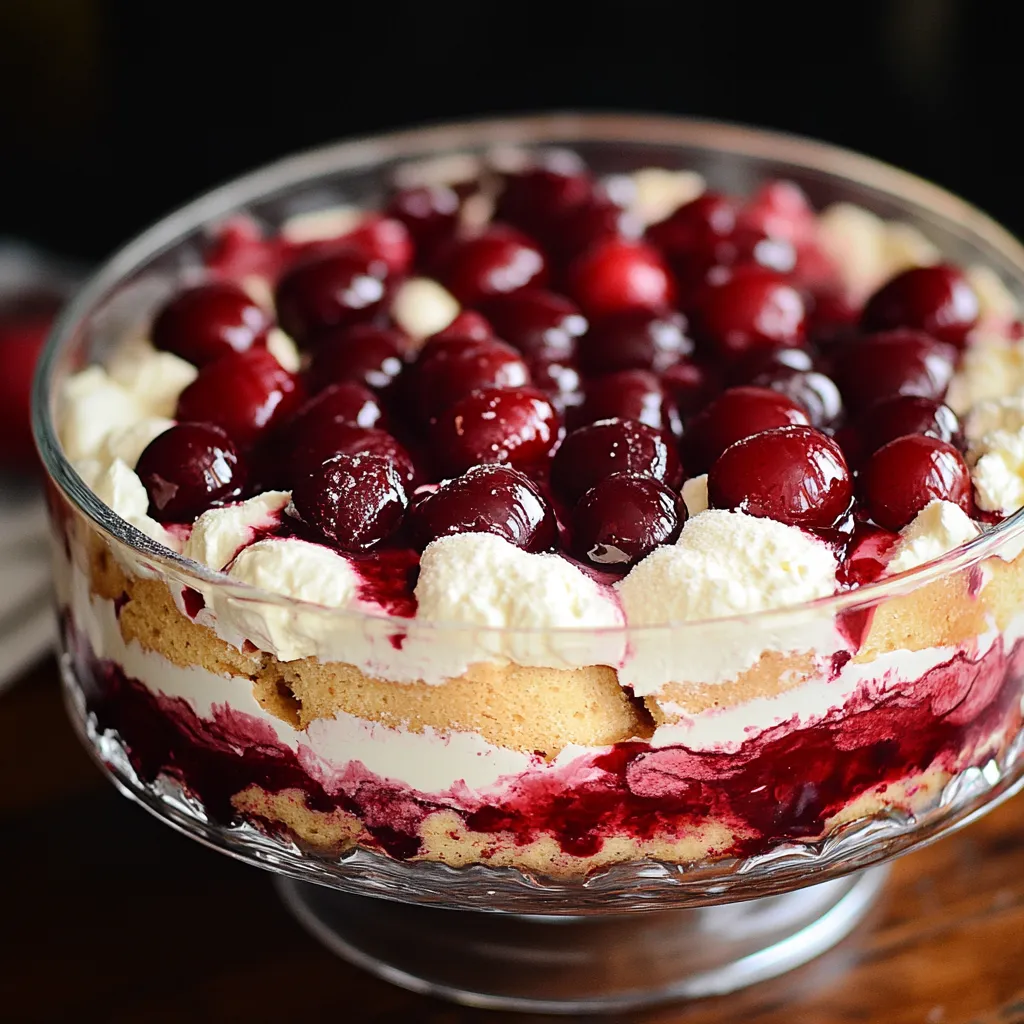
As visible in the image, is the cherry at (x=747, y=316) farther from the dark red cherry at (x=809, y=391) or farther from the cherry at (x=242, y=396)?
the cherry at (x=242, y=396)

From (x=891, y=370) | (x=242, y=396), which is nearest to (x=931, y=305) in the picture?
(x=891, y=370)

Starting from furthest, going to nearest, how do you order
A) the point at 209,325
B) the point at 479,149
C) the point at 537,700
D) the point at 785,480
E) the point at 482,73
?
1. the point at 482,73
2. the point at 479,149
3. the point at 209,325
4. the point at 785,480
5. the point at 537,700

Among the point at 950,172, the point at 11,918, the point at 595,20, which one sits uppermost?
the point at 595,20

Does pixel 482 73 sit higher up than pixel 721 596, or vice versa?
pixel 721 596

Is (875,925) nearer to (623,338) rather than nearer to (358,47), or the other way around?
(623,338)

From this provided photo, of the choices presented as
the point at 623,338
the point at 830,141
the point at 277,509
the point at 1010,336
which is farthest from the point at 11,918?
the point at 830,141

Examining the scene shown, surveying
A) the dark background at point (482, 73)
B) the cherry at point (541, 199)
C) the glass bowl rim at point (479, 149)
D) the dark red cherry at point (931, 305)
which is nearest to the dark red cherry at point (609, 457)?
the glass bowl rim at point (479, 149)

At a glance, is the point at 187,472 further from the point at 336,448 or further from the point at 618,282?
the point at 618,282

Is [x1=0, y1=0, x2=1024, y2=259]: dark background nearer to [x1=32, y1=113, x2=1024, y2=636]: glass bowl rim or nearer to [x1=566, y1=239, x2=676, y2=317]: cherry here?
[x1=32, y1=113, x2=1024, y2=636]: glass bowl rim
